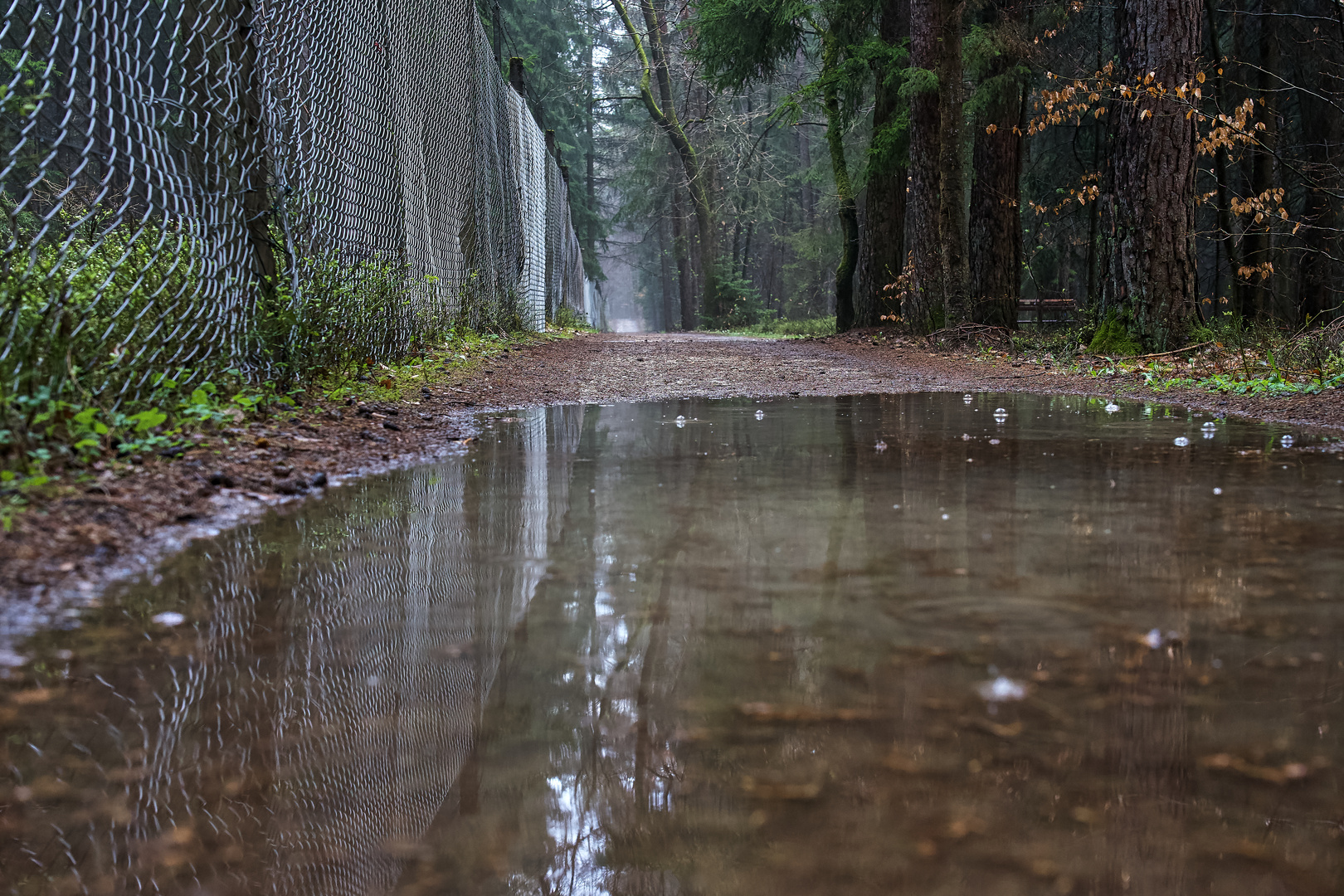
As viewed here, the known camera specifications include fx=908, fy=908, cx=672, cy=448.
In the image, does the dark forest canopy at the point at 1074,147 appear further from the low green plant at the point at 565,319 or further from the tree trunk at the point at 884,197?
the low green plant at the point at 565,319

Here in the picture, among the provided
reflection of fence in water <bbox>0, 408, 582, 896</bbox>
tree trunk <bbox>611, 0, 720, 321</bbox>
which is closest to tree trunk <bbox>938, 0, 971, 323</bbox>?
reflection of fence in water <bbox>0, 408, 582, 896</bbox>

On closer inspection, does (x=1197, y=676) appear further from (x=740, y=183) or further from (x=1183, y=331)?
(x=740, y=183)

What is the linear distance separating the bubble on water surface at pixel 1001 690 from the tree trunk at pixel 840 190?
523 inches

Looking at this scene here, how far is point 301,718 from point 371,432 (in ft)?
8.56

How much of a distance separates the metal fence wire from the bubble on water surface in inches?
91.4

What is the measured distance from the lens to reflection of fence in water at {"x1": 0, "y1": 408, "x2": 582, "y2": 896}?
0.99 meters

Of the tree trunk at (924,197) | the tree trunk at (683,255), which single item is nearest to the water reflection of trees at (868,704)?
the tree trunk at (924,197)

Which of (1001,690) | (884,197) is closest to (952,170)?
(884,197)

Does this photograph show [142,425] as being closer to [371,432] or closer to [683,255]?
[371,432]

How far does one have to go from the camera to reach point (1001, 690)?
1359mm

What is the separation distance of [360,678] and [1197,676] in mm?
1307

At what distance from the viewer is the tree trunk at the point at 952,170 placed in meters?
10.9

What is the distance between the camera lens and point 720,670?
1.46 meters

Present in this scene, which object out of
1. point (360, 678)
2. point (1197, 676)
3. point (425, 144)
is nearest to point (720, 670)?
point (360, 678)
